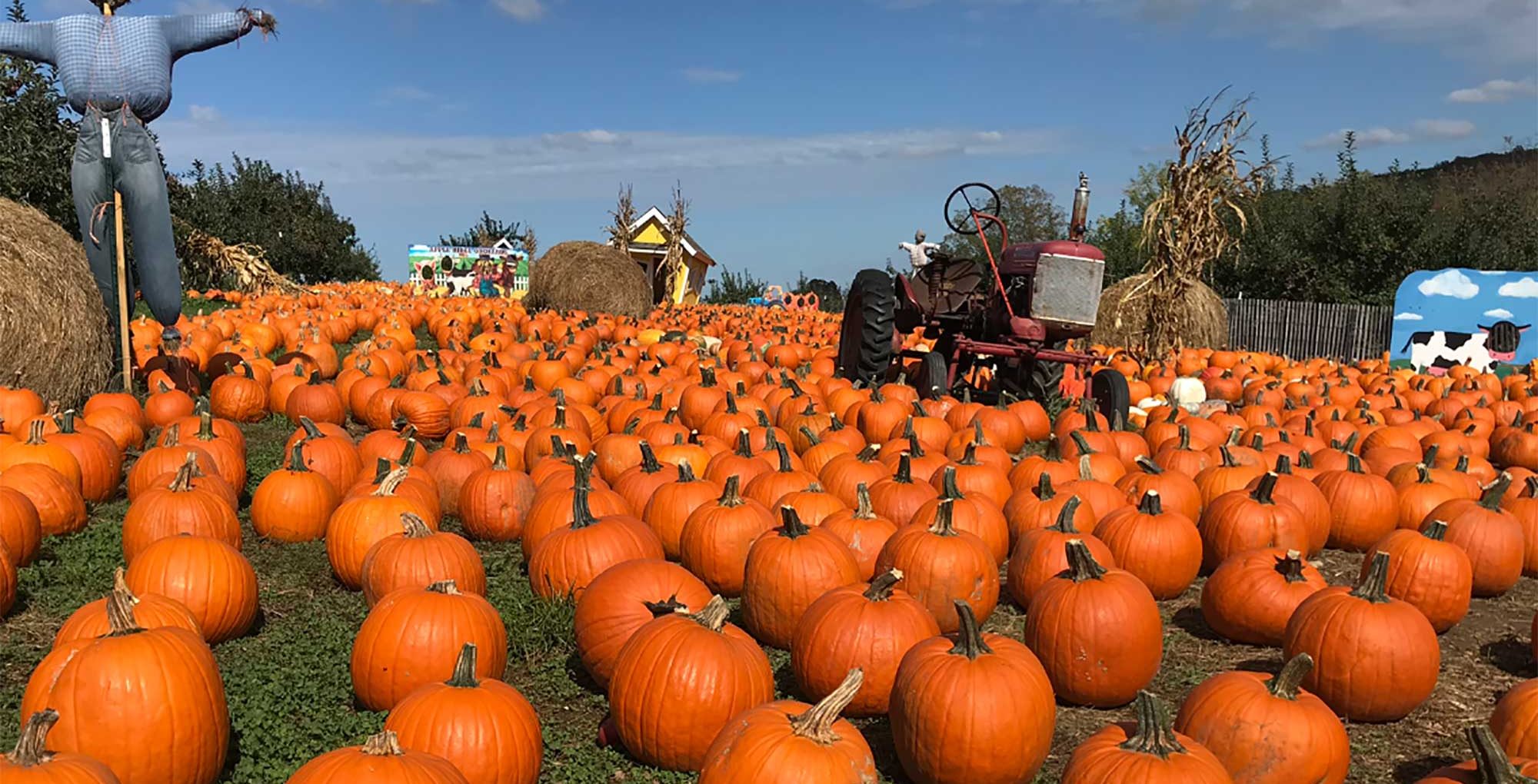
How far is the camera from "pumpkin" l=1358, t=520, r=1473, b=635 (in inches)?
187

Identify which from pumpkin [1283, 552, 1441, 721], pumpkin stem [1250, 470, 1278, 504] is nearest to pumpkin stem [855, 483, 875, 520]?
pumpkin [1283, 552, 1441, 721]

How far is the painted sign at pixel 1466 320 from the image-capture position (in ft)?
56.0

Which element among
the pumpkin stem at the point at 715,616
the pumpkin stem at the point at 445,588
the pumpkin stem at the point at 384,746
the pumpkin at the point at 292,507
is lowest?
the pumpkin at the point at 292,507

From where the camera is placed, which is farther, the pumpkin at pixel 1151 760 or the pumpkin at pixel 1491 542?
the pumpkin at pixel 1491 542

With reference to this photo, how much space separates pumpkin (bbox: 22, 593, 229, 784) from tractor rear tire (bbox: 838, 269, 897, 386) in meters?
7.56

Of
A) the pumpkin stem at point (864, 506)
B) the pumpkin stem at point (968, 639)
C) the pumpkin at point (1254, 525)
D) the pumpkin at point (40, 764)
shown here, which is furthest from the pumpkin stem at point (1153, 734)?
the pumpkin at point (1254, 525)

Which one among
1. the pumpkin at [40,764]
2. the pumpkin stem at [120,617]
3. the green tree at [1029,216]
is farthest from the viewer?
the green tree at [1029,216]

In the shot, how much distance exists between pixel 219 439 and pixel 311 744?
12.9ft

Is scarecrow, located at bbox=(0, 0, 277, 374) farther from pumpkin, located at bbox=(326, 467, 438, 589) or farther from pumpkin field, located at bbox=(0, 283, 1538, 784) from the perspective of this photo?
pumpkin, located at bbox=(326, 467, 438, 589)

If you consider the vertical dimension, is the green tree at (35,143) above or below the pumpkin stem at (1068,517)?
above

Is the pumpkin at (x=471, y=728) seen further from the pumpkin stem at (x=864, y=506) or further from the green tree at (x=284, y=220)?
the green tree at (x=284, y=220)

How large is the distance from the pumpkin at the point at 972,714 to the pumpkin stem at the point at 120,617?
243 cm

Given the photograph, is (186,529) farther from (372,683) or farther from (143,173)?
(143,173)

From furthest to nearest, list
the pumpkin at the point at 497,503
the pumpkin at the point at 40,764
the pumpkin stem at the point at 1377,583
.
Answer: the pumpkin at the point at 497,503, the pumpkin stem at the point at 1377,583, the pumpkin at the point at 40,764
